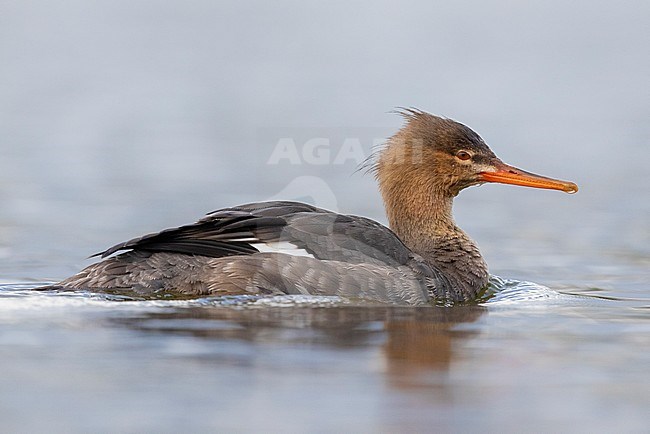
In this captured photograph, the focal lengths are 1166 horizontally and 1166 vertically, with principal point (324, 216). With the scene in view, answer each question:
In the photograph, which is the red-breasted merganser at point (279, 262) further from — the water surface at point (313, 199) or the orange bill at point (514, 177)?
the orange bill at point (514, 177)

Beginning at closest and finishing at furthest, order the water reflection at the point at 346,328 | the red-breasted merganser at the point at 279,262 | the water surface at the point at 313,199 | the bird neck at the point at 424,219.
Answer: the water surface at the point at 313,199, the water reflection at the point at 346,328, the red-breasted merganser at the point at 279,262, the bird neck at the point at 424,219

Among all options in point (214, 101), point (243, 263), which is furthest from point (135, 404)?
point (214, 101)

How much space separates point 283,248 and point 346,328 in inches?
47.8

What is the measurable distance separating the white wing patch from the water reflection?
566 millimetres

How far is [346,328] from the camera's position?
6184 millimetres

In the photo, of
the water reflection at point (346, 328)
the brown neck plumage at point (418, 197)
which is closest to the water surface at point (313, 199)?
the water reflection at point (346, 328)

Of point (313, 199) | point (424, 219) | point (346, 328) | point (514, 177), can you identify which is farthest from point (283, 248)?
point (313, 199)

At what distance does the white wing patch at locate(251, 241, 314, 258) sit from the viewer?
286 inches

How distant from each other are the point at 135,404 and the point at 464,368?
1.58 m

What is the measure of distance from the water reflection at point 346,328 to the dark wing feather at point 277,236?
1.77 ft

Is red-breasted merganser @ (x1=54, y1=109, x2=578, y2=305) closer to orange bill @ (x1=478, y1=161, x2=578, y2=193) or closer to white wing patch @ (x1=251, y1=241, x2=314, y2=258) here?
white wing patch @ (x1=251, y1=241, x2=314, y2=258)

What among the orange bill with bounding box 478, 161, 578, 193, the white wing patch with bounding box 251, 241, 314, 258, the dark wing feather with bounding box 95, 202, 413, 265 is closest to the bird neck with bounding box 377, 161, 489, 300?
the orange bill with bounding box 478, 161, 578, 193

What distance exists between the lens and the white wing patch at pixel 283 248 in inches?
286

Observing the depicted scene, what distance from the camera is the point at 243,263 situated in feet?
23.7
